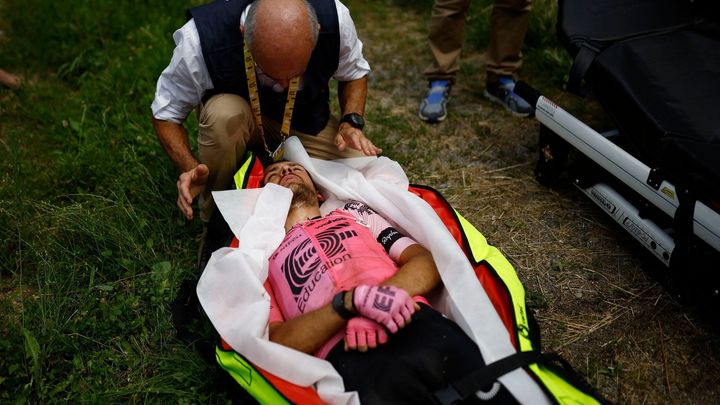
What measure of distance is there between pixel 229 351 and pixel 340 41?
1475mm

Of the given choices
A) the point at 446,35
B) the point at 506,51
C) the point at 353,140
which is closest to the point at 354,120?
the point at 353,140

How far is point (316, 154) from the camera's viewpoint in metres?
3.07

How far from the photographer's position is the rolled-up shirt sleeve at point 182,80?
2506mm

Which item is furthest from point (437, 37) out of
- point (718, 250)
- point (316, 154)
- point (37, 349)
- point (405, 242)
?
point (37, 349)

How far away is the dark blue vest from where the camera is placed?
2.50 meters

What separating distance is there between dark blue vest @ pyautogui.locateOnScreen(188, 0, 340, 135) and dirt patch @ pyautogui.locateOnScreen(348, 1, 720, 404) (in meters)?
1.02

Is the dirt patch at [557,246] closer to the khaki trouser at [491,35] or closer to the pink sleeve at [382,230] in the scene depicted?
the khaki trouser at [491,35]

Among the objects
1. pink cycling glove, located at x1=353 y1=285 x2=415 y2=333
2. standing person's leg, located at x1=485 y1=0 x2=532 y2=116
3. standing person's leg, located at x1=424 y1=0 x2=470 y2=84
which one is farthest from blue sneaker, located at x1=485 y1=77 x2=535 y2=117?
pink cycling glove, located at x1=353 y1=285 x2=415 y2=333

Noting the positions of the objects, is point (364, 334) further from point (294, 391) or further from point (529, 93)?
point (529, 93)

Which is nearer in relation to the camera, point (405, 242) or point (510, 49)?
point (405, 242)

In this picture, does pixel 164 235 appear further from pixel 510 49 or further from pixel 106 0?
pixel 106 0

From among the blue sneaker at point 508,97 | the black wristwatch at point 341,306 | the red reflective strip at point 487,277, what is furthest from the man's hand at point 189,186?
the blue sneaker at point 508,97

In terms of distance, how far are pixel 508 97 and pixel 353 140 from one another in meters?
1.72

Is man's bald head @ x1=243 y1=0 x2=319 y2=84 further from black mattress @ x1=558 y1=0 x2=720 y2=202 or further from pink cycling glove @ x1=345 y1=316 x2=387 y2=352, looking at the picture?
black mattress @ x1=558 y1=0 x2=720 y2=202
